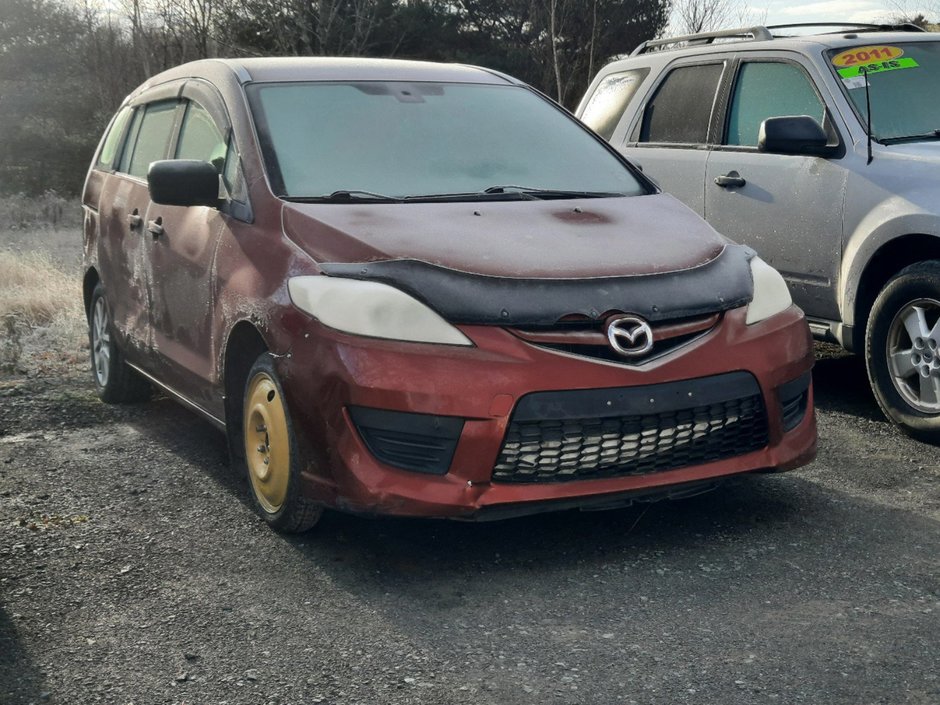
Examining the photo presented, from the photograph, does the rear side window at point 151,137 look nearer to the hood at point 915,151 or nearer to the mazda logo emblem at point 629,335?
the mazda logo emblem at point 629,335

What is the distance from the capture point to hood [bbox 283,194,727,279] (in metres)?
3.98

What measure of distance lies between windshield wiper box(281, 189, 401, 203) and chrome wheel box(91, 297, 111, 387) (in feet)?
7.73

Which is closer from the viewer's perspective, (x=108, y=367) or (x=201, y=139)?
(x=201, y=139)

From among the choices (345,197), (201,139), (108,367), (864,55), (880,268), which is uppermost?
(864,55)

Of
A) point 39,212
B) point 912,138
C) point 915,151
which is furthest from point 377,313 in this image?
point 39,212

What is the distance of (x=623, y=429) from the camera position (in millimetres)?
3848

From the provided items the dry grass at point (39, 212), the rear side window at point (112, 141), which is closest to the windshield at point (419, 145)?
the rear side window at point (112, 141)

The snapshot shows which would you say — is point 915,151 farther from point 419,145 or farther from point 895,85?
point 419,145

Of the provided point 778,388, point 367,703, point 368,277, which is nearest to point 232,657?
point 367,703

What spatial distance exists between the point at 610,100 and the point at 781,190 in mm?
1891

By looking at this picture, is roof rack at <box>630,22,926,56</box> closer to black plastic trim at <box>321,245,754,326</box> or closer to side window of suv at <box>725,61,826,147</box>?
side window of suv at <box>725,61,826,147</box>

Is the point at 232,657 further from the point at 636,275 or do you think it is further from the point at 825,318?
the point at 825,318

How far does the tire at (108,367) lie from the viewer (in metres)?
6.46

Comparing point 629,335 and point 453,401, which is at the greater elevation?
point 629,335
